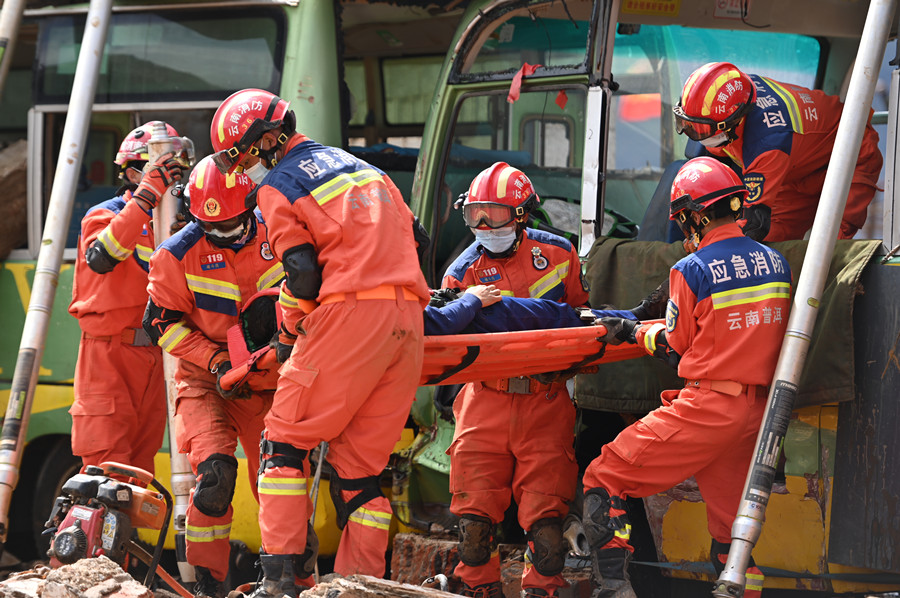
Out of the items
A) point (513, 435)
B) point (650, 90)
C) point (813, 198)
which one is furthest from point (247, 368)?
point (650, 90)

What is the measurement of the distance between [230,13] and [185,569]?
120 inches

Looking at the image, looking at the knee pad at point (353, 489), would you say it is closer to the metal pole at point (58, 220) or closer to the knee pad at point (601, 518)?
the knee pad at point (601, 518)

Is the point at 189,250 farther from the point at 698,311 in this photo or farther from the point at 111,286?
the point at 698,311

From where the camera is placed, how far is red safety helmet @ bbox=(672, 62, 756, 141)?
14.5 ft

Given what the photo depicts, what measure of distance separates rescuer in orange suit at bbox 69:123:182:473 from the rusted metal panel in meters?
3.46

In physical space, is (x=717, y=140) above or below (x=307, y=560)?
above

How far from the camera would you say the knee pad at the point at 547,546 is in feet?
15.1

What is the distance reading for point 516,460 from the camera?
484 cm

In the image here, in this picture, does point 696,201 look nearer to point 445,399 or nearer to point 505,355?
point 505,355

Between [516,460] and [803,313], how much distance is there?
164 cm

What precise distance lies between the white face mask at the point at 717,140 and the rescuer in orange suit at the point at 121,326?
2725mm

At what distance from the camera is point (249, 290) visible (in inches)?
193

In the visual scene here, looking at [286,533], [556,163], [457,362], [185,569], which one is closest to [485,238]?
[457,362]

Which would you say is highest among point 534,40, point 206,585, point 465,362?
point 534,40
